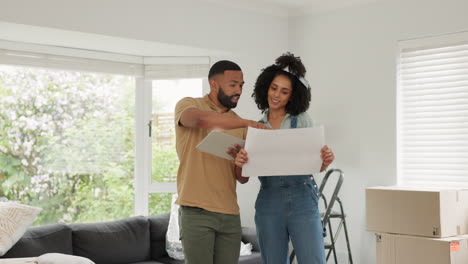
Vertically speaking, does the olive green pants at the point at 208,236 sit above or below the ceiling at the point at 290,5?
below

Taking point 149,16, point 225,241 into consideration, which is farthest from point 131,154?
point 225,241

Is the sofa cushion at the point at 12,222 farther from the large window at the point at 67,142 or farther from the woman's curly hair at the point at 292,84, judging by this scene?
the woman's curly hair at the point at 292,84

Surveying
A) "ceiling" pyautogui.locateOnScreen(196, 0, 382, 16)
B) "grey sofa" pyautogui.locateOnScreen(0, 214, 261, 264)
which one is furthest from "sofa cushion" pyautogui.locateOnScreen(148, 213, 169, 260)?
"ceiling" pyautogui.locateOnScreen(196, 0, 382, 16)

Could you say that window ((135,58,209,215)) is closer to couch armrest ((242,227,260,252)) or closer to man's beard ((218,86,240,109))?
couch armrest ((242,227,260,252))

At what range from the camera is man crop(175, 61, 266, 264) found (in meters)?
2.44

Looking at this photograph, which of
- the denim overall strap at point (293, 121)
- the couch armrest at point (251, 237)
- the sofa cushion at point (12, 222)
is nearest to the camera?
the denim overall strap at point (293, 121)

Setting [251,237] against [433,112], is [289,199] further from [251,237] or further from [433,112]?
[433,112]

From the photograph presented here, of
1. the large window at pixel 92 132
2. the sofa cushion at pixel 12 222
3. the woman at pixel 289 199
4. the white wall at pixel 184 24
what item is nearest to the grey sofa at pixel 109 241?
the sofa cushion at pixel 12 222

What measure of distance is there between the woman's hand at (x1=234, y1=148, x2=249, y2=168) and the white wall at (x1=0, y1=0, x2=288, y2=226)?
1.96m

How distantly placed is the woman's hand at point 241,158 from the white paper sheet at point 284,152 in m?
0.02

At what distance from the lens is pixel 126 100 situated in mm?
5133

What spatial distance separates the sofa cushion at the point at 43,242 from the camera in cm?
371

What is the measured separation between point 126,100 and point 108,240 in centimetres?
144

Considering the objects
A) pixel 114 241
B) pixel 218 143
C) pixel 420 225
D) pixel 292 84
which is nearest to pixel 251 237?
pixel 114 241
